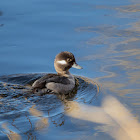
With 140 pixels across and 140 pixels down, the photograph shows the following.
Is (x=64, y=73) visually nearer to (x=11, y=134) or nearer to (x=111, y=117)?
(x=111, y=117)

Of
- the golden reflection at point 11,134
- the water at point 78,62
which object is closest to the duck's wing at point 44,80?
the water at point 78,62

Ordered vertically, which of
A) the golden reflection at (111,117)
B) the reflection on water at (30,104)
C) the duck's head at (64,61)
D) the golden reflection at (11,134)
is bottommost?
the golden reflection at (111,117)

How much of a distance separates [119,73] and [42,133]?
3.68 metres

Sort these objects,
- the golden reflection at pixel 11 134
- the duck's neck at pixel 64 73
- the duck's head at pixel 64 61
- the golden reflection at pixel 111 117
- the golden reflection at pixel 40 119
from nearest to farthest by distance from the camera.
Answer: the golden reflection at pixel 11 134, the golden reflection at pixel 111 117, the golden reflection at pixel 40 119, the duck's head at pixel 64 61, the duck's neck at pixel 64 73

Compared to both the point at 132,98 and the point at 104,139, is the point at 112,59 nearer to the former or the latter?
the point at 132,98

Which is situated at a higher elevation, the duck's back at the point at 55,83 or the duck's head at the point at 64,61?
the duck's head at the point at 64,61

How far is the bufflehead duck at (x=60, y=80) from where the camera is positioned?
923 centimetres

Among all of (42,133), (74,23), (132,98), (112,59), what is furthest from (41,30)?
(42,133)

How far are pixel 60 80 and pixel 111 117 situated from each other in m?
2.18

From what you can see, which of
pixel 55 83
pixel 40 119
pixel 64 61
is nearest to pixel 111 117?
pixel 40 119

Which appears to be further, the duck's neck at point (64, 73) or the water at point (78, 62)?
the duck's neck at point (64, 73)

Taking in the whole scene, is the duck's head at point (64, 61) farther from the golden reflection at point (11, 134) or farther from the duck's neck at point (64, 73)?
the golden reflection at point (11, 134)

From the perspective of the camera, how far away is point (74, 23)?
13.1 m

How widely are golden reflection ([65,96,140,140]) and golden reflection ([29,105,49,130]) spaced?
0.58 metres
